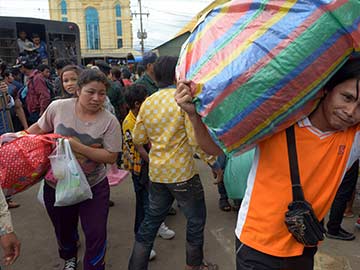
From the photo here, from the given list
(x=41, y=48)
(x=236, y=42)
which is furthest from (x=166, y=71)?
(x=41, y=48)

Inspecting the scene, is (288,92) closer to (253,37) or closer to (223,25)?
(253,37)

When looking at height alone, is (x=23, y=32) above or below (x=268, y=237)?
above

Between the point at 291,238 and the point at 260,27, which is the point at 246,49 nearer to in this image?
the point at 260,27

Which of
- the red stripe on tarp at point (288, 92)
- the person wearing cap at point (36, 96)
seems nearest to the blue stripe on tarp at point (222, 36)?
the red stripe on tarp at point (288, 92)

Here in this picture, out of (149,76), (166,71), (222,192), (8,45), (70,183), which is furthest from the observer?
(8,45)

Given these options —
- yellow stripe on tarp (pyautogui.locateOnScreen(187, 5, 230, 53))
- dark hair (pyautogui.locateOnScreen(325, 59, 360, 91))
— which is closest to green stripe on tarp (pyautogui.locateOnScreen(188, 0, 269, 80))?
yellow stripe on tarp (pyautogui.locateOnScreen(187, 5, 230, 53))

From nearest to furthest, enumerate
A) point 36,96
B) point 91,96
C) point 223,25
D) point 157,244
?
point 223,25 → point 91,96 → point 157,244 → point 36,96

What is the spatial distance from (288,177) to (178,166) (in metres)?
1.22

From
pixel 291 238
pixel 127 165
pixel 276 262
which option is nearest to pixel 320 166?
pixel 291 238

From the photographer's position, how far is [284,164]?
1292 millimetres

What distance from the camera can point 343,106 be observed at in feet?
3.91

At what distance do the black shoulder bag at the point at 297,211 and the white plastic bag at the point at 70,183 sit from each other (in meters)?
1.38

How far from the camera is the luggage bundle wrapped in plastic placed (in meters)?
2.06

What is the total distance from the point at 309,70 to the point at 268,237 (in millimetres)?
626
